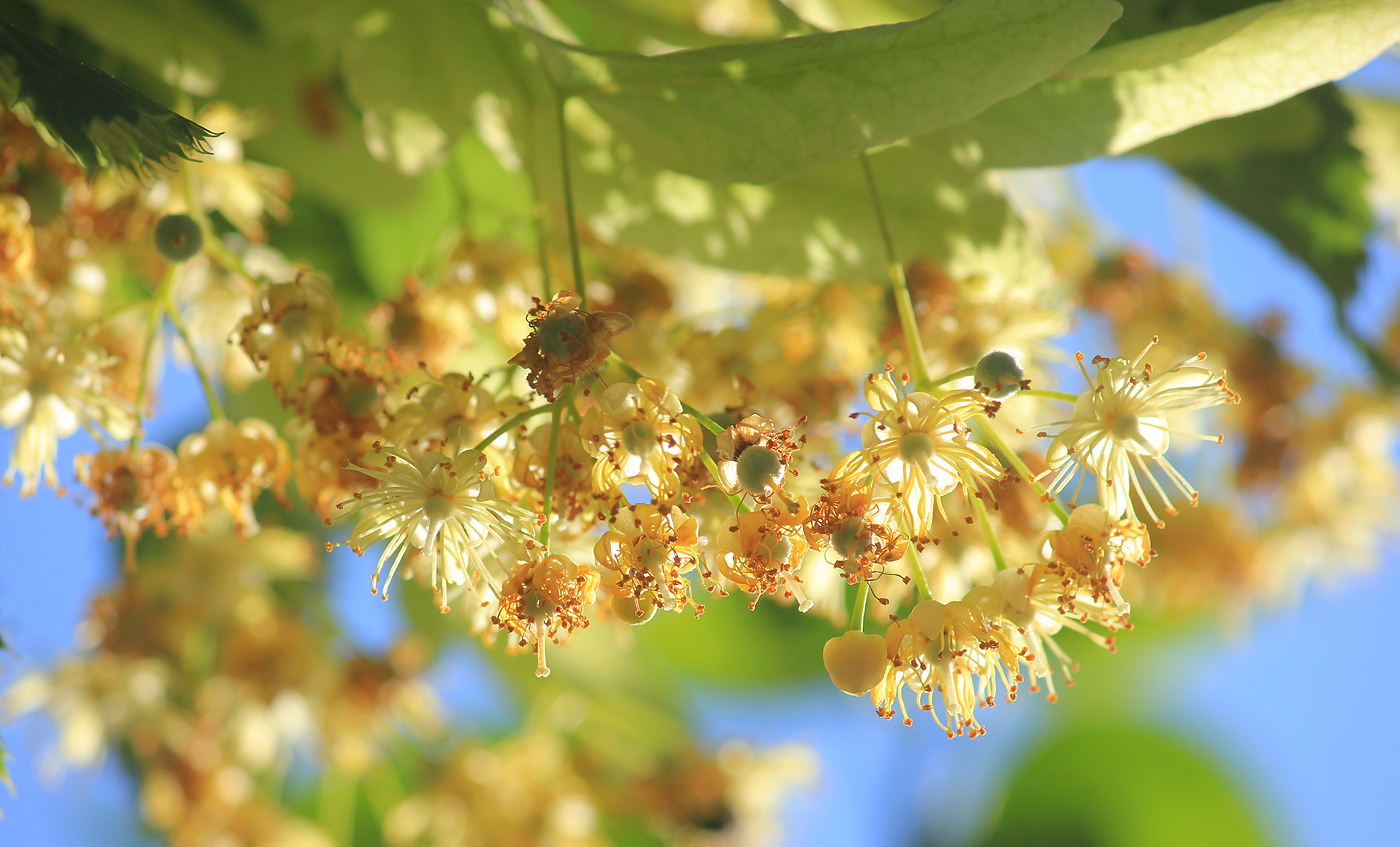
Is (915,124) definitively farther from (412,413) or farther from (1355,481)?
(1355,481)

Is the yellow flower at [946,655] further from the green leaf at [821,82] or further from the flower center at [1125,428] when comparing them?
the green leaf at [821,82]

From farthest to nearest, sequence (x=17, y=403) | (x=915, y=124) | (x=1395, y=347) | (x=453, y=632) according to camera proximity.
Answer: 1. (x=453, y=632)
2. (x=1395, y=347)
3. (x=17, y=403)
4. (x=915, y=124)

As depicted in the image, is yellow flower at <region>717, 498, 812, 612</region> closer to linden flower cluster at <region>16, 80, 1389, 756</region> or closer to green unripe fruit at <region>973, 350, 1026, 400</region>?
linden flower cluster at <region>16, 80, 1389, 756</region>

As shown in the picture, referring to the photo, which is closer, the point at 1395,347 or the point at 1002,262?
the point at 1002,262

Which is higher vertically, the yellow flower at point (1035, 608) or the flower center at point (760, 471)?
the flower center at point (760, 471)

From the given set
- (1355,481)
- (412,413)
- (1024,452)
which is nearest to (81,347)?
(412,413)

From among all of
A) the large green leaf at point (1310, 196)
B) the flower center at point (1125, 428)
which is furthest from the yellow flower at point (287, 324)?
the large green leaf at point (1310, 196)
